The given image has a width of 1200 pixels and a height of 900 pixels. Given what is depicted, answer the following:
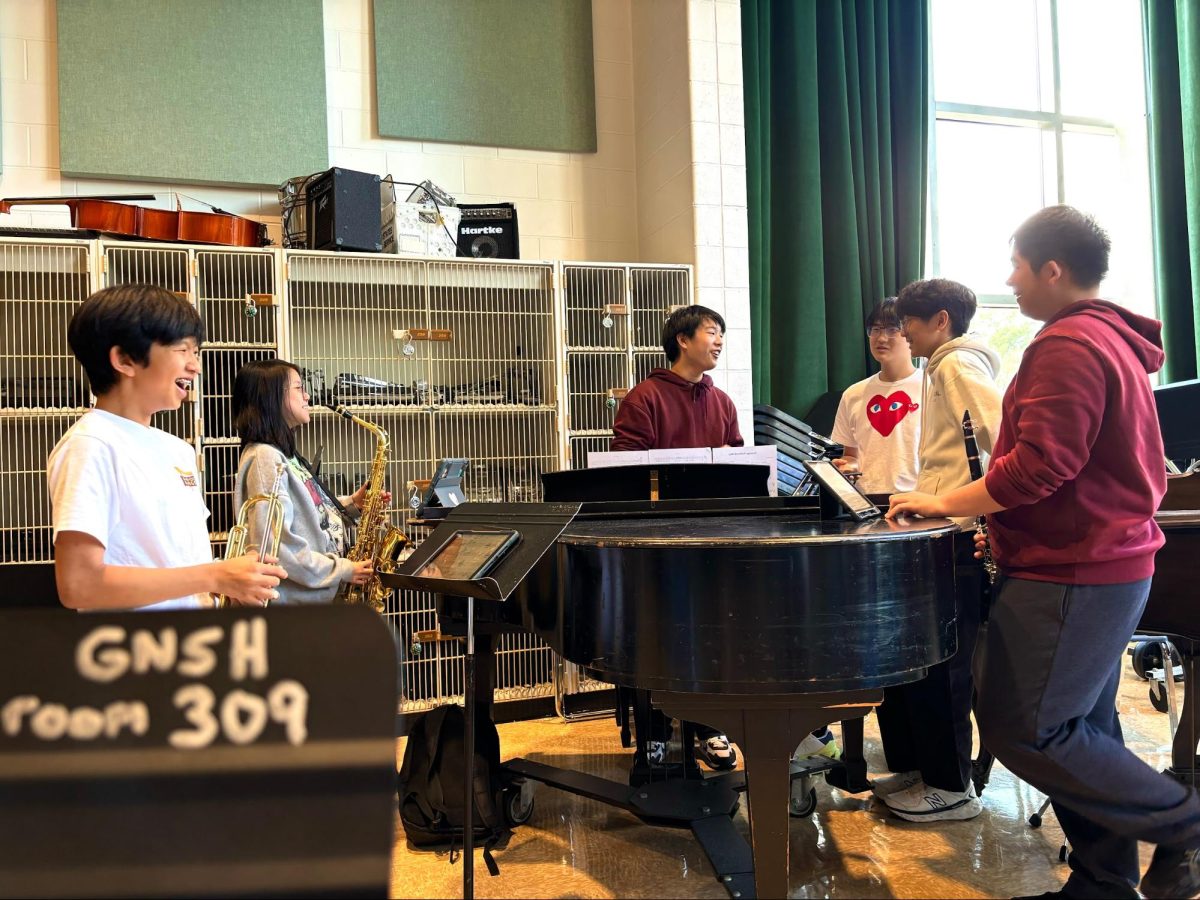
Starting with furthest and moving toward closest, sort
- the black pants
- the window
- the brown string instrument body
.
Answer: the window → the brown string instrument body → the black pants

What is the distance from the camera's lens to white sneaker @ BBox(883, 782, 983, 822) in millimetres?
2688

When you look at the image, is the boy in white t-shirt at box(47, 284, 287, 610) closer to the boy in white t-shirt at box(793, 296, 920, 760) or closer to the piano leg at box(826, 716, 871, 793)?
the piano leg at box(826, 716, 871, 793)

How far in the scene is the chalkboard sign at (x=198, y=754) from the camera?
822mm

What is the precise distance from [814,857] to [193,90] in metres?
3.94

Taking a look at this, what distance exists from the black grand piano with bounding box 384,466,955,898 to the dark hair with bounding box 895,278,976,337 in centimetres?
97

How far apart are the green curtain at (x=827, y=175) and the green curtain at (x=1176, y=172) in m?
1.51

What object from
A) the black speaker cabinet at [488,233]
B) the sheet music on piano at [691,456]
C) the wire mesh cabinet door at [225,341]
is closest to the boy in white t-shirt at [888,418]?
the sheet music on piano at [691,456]

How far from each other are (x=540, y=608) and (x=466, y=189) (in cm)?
300

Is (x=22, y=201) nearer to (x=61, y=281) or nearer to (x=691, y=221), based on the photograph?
(x=61, y=281)

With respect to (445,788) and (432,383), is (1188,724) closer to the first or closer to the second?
(445,788)

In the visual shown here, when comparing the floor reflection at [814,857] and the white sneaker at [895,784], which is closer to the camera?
the floor reflection at [814,857]

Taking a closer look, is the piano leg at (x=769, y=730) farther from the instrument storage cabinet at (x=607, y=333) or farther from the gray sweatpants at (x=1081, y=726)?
the instrument storage cabinet at (x=607, y=333)

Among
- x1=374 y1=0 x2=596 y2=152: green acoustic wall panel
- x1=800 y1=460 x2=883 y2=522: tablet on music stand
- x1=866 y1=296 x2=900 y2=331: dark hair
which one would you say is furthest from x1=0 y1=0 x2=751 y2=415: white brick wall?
x1=800 y1=460 x2=883 y2=522: tablet on music stand

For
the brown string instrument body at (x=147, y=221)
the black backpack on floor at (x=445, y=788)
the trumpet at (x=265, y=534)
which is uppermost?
the brown string instrument body at (x=147, y=221)
